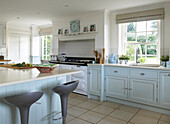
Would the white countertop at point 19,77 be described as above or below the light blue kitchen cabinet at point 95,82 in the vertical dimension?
above

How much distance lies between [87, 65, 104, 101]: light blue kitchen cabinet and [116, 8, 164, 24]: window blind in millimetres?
1531

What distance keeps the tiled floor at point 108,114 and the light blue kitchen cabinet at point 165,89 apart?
0.26 metres

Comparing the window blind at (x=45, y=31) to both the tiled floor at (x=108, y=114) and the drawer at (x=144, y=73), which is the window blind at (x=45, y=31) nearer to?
the tiled floor at (x=108, y=114)

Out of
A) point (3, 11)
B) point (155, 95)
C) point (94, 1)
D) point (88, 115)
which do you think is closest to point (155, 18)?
point (94, 1)

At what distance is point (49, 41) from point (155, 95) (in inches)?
196

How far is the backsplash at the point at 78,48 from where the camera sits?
5.03 m

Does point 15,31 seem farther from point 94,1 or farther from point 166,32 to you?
point 166,32

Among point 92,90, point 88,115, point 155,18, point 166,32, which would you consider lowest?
point 88,115

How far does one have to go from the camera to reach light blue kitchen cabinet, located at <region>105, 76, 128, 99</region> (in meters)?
3.74

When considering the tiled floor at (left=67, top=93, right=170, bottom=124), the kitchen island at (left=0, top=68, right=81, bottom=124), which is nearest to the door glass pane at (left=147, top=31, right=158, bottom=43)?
the tiled floor at (left=67, top=93, right=170, bottom=124)

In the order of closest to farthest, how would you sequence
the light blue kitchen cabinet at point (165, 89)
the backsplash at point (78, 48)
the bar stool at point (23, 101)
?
1. the bar stool at point (23, 101)
2. the light blue kitchen cabinet at point (165, 89)
3. the backsplash at point (78, 48)

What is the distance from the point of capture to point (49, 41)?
680 cm

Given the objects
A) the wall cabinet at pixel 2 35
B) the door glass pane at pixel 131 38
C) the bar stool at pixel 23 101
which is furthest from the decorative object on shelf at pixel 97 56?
the wall cabinet at pixel 2 35

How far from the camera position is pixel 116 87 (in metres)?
3.89
